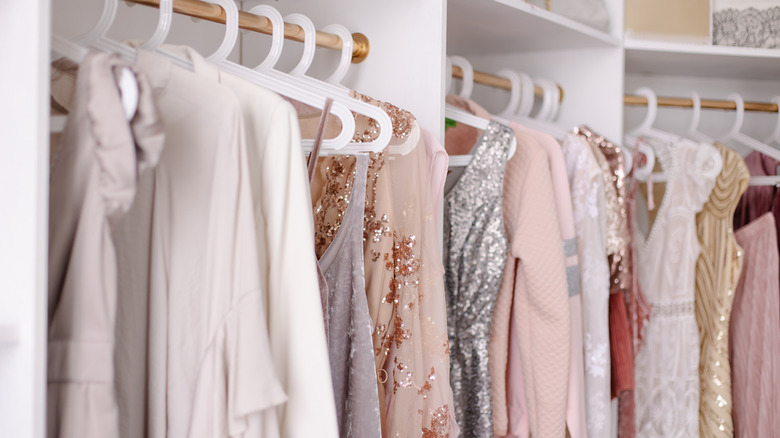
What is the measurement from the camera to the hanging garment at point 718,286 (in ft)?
5.84

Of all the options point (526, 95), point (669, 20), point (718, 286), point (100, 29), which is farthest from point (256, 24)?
point (718, 286)

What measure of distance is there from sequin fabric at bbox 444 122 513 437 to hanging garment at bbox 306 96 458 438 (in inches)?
7.2

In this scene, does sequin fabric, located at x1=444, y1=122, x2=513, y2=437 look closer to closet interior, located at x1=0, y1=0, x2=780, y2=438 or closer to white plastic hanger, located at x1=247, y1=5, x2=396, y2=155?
closet interior, located at x1=0, y1=0, x2=780, y2=438

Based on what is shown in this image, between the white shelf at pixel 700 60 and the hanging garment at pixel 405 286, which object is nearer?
the hanging garment at pixel 405 286

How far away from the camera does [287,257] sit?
0.83 m

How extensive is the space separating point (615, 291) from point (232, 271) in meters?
1.10

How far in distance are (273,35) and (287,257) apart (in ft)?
1.43

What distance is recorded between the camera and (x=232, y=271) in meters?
0.76

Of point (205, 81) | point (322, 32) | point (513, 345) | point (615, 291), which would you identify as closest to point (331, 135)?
point (322, 32)

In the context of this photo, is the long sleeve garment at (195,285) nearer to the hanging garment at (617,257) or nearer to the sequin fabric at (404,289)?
the sequin fabric at (404,289)

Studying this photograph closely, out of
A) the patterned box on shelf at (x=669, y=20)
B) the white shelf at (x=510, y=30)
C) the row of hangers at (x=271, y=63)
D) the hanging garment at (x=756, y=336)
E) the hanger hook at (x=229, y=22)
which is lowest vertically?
the hanging garment at (x=756, y=336)

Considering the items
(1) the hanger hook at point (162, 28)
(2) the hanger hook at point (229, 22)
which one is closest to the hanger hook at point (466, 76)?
(2) the hanger hook at point (229, 22)

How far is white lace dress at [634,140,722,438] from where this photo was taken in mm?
1756

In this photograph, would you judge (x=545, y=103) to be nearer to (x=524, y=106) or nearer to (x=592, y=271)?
(x=524, y=106)
